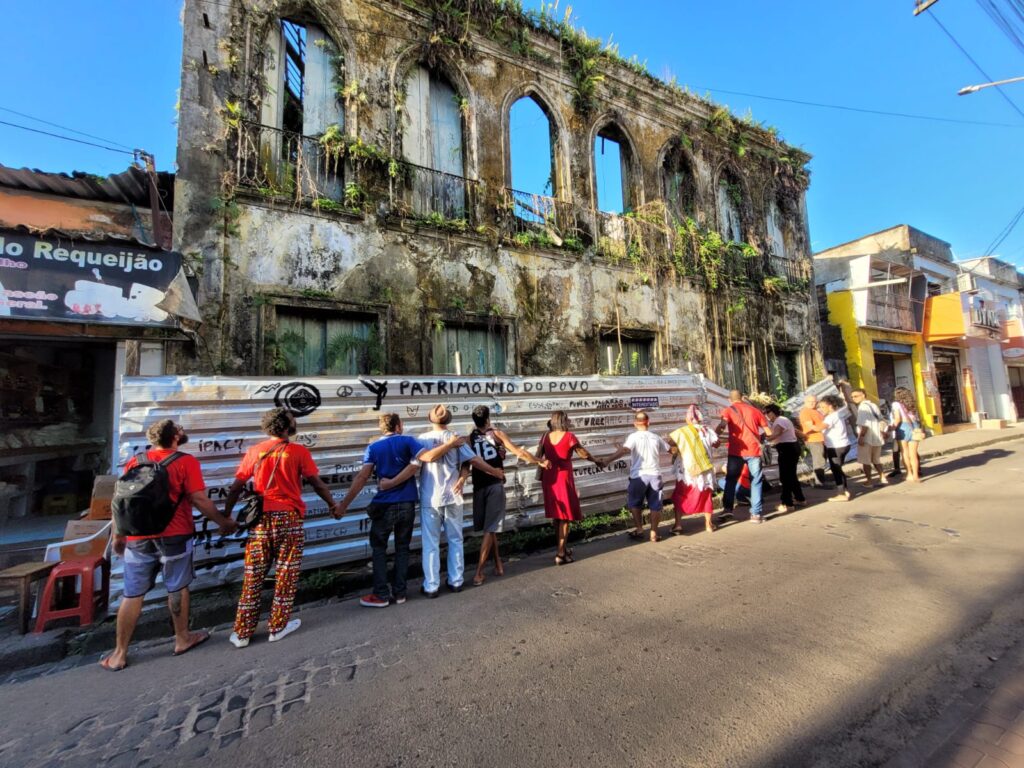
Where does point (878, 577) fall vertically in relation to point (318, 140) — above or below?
below

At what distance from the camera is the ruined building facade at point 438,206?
741 cm

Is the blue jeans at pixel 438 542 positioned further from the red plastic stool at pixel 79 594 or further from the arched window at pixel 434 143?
the arched window at pixel 434 143

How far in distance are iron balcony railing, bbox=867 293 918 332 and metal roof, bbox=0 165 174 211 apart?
69.4 ft

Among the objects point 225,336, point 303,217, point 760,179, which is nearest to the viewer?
point 225,336

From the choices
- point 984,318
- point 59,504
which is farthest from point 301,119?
point 984,318

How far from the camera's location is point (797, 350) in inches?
593

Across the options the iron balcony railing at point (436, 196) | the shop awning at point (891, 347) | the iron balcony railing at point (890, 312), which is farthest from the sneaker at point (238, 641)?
the shop awning at point (891, 347)

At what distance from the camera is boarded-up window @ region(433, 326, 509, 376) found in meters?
8.91

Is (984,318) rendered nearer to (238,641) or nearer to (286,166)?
(286,166)

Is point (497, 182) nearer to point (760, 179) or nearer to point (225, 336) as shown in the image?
point (225, 336)

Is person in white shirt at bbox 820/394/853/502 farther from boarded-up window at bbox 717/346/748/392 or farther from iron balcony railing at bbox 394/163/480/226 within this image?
iron balcony railing at bbox 394/163/480/226

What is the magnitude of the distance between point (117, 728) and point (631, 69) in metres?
14.5

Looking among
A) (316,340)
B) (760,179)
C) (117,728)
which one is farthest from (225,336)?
(760,179)

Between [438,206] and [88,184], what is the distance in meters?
5.18
